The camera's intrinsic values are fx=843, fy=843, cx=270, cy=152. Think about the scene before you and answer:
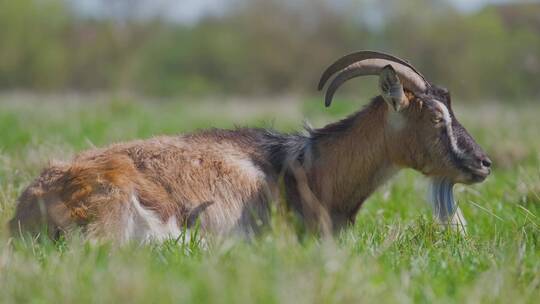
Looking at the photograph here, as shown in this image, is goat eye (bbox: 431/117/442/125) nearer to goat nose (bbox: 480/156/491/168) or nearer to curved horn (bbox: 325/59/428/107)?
curved horn (bbox: 325/59/428/107)

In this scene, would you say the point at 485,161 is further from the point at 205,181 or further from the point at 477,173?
the point at 205,181

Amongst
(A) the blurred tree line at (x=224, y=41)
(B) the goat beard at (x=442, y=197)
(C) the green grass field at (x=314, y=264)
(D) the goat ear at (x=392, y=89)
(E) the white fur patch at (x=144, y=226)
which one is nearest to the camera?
(C) the green grass field at (x=314, y=264)

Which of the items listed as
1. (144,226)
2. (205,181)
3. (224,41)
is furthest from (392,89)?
(224,41)

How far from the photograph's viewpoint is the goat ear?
5.57 meters

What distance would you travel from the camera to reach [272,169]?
233 inches

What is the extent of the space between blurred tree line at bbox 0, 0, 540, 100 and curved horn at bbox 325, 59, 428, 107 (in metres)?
27.2

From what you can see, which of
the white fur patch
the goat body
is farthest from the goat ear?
the white fur patch

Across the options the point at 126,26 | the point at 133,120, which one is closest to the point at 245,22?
the point at 126,26

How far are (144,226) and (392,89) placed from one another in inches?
73.8

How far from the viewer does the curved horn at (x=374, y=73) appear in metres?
5.69

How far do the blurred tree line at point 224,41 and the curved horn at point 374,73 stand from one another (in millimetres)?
27215

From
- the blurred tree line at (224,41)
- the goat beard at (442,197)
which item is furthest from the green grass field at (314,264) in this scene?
the blurred tree line at (224,41)

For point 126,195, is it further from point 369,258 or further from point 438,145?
point 438,145

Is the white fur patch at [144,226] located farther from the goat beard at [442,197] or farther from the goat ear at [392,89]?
the goat beard at [442,197]
